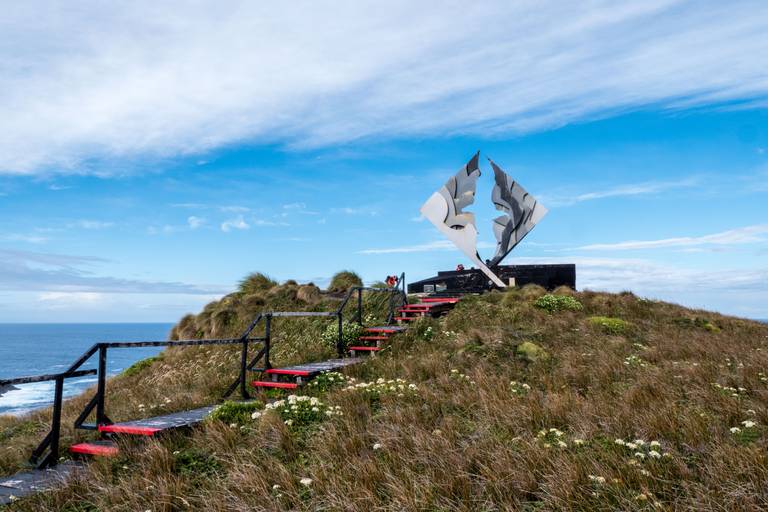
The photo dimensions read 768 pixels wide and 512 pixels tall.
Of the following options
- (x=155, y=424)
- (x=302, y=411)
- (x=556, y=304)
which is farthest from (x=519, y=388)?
(x=556, y=304)

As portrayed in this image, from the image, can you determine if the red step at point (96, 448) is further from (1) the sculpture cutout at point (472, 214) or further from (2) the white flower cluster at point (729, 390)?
(1) the sculpture cutout at point (472, 214)

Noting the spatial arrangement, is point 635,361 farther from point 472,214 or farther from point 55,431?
point 472,214

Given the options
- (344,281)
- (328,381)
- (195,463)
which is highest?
(344,281)

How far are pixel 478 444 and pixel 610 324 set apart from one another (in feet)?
38.5

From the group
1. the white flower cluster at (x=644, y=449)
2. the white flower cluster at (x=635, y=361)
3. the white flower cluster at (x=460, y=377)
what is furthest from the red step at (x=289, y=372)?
the white flower cluster at (x=644, y=449)

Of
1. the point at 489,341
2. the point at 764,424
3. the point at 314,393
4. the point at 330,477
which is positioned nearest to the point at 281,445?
the point at 330,477

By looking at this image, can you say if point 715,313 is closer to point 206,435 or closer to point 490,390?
point 490,390

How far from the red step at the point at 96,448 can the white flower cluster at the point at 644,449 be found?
6.05m

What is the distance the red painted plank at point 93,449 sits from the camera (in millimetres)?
6766

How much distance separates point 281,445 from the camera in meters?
6.09

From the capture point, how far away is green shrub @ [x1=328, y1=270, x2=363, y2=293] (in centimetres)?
2316

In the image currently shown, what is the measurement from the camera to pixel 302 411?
282 inches

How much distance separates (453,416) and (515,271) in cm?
1990

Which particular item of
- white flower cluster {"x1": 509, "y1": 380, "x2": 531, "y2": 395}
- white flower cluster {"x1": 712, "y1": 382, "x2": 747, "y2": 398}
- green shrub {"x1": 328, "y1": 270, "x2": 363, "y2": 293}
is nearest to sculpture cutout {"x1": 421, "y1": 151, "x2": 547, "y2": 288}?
green shrub {"x1": 328, "y1": 270, "x2": 363, "y2": 293}
